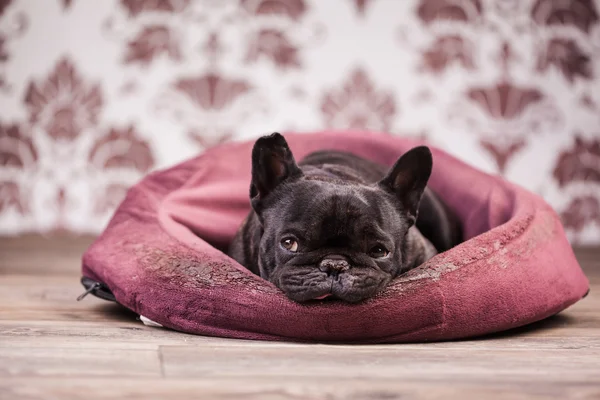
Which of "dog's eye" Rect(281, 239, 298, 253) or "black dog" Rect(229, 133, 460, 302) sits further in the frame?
"dog's eye" Rect(281, 239, 298, 253)

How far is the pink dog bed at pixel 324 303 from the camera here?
1896 millimetres

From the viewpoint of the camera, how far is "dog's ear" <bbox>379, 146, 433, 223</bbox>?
7.02 feet

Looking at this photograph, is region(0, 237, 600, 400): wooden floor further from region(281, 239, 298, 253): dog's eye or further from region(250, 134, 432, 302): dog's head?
region(281, 239, 298, 253): dog's eye

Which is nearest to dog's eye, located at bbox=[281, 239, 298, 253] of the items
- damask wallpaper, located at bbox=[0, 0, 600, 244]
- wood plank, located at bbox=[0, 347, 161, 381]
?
wood plank, located at bbox=[0, 347, 161, 381]

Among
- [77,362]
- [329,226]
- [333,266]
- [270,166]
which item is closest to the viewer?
[77,362]

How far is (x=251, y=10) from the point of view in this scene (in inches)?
180

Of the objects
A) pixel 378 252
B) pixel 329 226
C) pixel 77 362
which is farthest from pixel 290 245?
pixel 77 362

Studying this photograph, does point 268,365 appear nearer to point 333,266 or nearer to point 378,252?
point 333,266

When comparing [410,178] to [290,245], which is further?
[410,178]

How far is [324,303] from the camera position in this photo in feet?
6.22

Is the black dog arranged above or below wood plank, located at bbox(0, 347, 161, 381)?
above

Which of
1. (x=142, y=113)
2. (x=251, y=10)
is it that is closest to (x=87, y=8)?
(x=142, y=113)

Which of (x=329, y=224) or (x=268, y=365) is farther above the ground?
(x=329, y=224)

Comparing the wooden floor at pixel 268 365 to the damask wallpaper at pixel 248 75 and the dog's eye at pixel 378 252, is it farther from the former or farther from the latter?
the damask wallpaper at pixel 248 75
